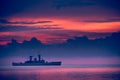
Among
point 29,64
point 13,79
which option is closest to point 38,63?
point 29,64

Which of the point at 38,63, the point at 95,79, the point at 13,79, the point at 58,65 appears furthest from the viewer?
the point at 58,65

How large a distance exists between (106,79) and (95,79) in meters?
1.16

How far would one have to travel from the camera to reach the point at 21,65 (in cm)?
10150

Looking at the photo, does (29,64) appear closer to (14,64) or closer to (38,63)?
(38,63)

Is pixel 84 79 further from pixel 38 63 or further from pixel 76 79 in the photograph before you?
pixel 38 63

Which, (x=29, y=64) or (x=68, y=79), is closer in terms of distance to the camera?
(x=68, y=79)

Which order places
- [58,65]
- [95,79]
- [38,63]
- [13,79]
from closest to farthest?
[95,79] < [13,79] < [38,63] < [58,65]

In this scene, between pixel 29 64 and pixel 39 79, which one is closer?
pixel 39 79

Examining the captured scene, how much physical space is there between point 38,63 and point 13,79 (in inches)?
2080

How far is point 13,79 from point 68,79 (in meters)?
5.78


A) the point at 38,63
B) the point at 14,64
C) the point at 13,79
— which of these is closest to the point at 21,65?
the point at 14,64

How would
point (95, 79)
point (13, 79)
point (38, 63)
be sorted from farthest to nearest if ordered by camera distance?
point (38, 63), point (13, 79), point (95, 79)

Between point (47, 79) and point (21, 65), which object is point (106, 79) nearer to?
point (47, 79)

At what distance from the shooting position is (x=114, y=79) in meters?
38.0
